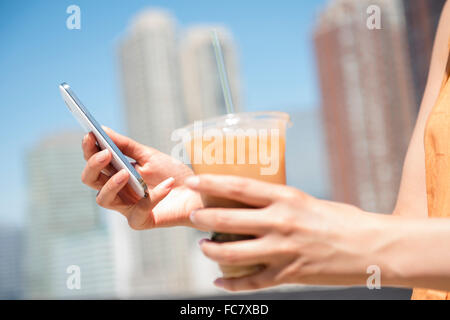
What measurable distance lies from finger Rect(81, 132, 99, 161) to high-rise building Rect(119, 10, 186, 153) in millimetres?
49917

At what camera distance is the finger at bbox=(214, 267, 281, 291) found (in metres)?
0.48

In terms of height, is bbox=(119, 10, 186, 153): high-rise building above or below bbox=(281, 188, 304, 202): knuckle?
above

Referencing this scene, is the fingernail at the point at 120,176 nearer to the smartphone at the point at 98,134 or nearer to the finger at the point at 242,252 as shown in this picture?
the smartphone at the point at 98,134

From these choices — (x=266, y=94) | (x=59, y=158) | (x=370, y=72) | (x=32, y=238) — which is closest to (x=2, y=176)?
(x=59, y=158)

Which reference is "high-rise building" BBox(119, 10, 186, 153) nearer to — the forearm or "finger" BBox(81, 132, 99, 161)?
"finger" BBox(81, 132, 99, 161)

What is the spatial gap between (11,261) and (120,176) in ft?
228

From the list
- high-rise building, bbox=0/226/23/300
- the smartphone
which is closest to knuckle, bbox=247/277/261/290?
the smartphone

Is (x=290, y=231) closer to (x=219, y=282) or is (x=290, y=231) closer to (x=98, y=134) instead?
(x=219, y=282)

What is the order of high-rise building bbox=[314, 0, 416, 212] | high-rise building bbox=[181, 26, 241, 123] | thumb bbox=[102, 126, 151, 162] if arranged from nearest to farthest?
thumb bbox=[102, 126, 151, 162] → high-rise building bbox=[314, 0, 416, 212] → high-rise building bbox=[181, 26, 241, 123]

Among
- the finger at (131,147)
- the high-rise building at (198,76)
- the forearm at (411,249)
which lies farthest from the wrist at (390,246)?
the high-rise building at (198,76)

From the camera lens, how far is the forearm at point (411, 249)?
1.55ft

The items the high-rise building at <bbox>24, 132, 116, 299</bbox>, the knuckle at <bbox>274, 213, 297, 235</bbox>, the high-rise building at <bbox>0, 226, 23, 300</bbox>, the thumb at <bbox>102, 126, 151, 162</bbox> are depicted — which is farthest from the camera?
the high-rise building at <bbox>24, 132, 116, 299</bbox>

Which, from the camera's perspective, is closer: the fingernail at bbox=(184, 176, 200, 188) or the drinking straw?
the fingernail at bbox=(184, 176, 200, 188)
